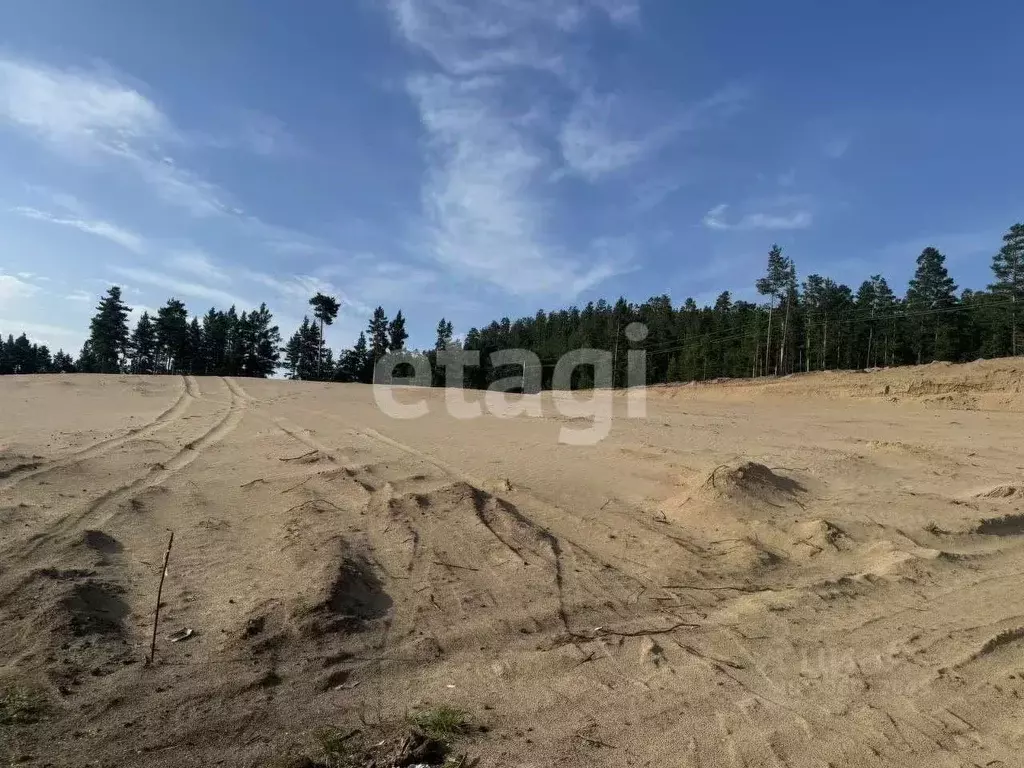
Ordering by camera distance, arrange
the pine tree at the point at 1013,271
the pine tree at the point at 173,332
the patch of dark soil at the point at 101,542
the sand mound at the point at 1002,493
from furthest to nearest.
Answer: the pine tree at the point at 173,332 → the pine tree at the point at 1013,271 → the sand mound at the point at 1002,493 → the patch of dark soil at the point at 101,542

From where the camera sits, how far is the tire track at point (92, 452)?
8.78m

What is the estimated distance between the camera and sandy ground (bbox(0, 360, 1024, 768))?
140 inches

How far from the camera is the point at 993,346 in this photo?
5222 centimetres

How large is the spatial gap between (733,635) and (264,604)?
4024mm

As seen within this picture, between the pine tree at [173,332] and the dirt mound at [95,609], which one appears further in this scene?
the pine tree at [173,332]

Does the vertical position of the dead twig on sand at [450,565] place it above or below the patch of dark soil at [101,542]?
below

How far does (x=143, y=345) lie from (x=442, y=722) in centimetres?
7927

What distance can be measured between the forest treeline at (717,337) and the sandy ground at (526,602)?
44321mm

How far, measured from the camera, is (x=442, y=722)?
3.57 m

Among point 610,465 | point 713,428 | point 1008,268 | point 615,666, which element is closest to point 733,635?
point 615,666

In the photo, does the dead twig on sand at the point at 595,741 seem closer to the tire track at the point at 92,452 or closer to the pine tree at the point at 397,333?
the tire track at the point at 92,452

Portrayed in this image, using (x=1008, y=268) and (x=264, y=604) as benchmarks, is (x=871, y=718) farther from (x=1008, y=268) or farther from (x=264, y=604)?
(x=1008, y=268)

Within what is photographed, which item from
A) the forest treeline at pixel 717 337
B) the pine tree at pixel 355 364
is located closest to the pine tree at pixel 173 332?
the forest treeline at pixel 717 337

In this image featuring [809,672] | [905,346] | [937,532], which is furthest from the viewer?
[905,346]
